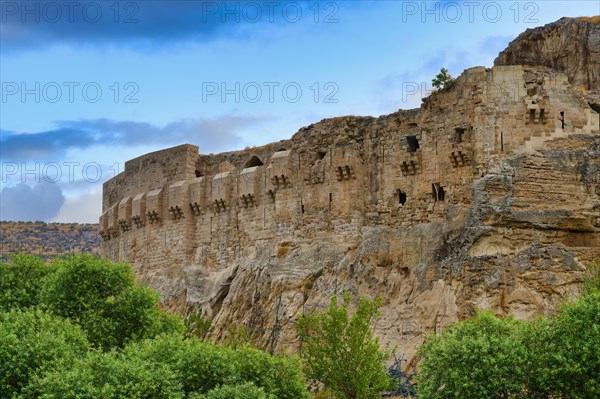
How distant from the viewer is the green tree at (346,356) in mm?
32688

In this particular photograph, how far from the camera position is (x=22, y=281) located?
134ft

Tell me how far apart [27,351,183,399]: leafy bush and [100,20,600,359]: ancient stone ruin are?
11.5 meters

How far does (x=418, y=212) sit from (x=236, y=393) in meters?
14.2

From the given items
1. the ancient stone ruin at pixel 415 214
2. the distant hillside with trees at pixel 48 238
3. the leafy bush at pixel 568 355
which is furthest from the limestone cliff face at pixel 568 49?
the distant hillside with trees at pixel 48 238

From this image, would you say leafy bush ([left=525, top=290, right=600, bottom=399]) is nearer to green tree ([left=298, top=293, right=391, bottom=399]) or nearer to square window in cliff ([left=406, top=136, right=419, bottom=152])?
green tree ([left=298, top=293, right=391, bottom=399])

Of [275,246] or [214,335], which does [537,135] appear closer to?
[275,246]

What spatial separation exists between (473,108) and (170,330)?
13964 millimetres

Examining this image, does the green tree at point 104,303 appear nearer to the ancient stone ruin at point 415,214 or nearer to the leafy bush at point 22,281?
the leafy bush at point 22,281

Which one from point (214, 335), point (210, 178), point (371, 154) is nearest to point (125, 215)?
point (210, 178)

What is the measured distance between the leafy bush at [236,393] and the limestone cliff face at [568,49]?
19.8m

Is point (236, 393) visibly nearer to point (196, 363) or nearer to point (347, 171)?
point (196, 363)

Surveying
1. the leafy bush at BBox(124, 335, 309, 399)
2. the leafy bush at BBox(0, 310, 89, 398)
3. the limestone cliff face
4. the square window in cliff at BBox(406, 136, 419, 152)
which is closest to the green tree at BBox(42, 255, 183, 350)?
the leafy bush at BBox(0, 310, 89, 398)

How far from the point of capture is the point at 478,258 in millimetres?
37031

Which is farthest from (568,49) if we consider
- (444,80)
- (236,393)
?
(236,393)
